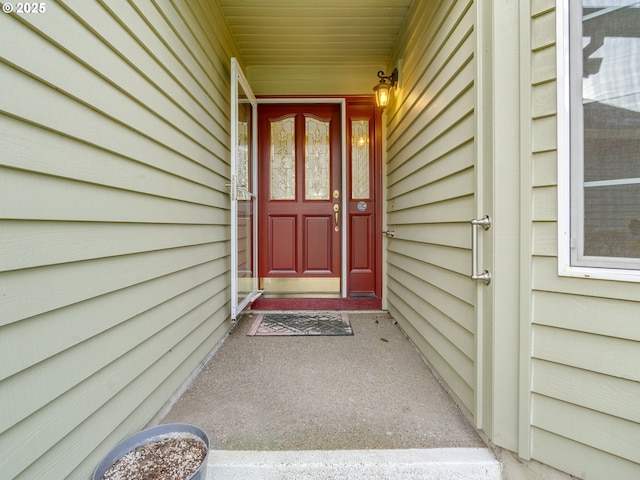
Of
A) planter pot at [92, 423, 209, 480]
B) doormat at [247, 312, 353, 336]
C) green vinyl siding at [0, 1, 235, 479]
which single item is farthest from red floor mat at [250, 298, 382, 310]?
planter pot at [92, 423, 209, 480]

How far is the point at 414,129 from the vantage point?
2.11m

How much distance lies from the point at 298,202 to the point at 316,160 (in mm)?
488

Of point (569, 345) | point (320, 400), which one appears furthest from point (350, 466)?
point (569, 345)

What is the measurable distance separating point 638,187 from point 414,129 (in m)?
1.35

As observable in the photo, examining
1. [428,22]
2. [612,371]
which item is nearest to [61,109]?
[612,371]

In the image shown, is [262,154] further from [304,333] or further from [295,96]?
[304,333]

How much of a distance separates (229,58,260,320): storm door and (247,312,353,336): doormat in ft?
0.72

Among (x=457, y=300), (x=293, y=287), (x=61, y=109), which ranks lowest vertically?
(x=293, y=287)

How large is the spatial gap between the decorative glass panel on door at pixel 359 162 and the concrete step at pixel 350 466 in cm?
242

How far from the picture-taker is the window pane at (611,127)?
3.11 ft

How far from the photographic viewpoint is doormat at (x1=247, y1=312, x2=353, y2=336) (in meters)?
2.35

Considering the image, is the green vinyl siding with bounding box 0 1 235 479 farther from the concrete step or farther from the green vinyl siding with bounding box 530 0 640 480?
the green vinyl siding with bounding box 530 0 640 480

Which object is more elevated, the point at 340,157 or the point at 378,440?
the point at 340,157

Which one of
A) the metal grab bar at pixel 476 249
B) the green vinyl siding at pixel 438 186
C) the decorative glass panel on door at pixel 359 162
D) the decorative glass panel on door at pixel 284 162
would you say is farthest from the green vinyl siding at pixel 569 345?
the decorative glass panel on door at pixel 284 162
